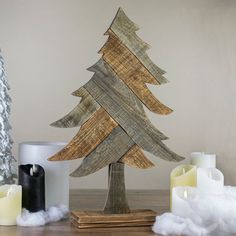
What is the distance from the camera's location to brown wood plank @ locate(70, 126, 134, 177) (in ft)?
3.74

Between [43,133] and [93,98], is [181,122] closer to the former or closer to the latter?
[43,133]

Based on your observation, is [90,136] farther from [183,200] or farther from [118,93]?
[183,200]

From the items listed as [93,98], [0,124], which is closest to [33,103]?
[0,124]

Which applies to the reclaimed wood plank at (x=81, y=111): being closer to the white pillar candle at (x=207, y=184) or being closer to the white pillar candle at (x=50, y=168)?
the white pillar candle at (x=50, y=168)

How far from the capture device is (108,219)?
1131mm

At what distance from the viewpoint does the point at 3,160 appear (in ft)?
4.19

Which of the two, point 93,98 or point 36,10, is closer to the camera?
point 93,98

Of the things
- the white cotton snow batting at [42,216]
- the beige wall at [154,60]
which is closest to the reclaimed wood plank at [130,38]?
the white cotton snow batting at [42,216]

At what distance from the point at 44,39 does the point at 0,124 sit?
917mm

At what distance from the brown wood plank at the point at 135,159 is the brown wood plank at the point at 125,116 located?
18 mm

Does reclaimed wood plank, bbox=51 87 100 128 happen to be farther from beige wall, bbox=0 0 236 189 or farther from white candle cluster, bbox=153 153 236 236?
beige wall, bbox=0 0 236 189

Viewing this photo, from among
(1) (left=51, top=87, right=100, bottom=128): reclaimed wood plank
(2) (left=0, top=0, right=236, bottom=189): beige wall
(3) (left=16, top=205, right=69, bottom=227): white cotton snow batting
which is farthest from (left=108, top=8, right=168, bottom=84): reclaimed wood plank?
(2) (left=0, top=0, right=236, bottom=189): beige wall

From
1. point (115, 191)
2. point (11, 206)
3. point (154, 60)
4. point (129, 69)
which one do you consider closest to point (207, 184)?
point (115, 191)

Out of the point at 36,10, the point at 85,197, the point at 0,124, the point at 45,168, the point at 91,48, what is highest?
the point at 36,10
